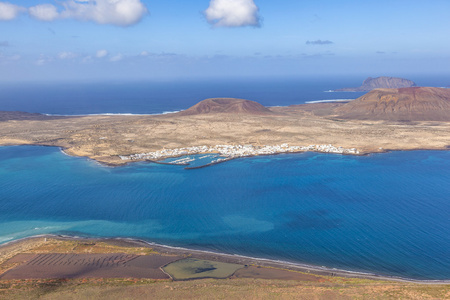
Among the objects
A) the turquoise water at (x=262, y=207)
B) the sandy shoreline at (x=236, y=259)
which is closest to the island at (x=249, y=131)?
the turquoise water at (x=262, y=207)

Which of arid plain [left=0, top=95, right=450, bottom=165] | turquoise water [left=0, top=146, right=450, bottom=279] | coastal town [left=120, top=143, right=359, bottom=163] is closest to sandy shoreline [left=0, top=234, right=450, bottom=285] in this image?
turquoise water [left=0, top=146, right=450, bottom=279]

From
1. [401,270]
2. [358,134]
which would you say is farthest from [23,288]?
[358,134]

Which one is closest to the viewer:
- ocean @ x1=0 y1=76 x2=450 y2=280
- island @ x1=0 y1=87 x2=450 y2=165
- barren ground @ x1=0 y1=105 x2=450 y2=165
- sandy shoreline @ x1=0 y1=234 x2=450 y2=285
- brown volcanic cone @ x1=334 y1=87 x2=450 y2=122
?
sandy shoreline @ x1=0 y1=234 x2=450 y2=285

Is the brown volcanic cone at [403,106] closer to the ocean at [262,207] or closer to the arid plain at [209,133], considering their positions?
the arid plain at [209,133]

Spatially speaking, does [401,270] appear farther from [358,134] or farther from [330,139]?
[358,134]

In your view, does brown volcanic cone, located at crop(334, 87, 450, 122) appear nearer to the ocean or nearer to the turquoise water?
the ocean

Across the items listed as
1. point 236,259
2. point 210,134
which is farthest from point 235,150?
point 236,259
